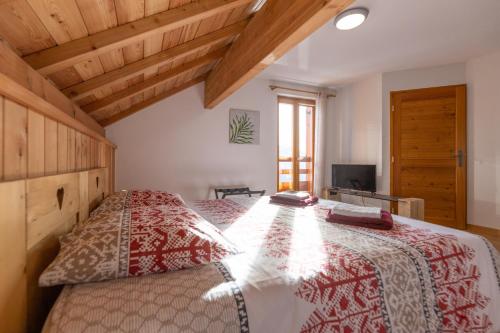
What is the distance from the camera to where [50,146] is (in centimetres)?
120

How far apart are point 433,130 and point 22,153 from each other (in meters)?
4.44

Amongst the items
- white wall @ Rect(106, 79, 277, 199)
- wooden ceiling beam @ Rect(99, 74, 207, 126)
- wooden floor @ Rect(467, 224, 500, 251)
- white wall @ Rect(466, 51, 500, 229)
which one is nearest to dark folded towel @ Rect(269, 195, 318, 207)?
white wall @ Rect(106, 79, 277, 199)

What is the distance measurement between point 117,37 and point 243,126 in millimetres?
2736

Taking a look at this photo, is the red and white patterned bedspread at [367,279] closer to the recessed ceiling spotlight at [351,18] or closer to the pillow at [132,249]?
the pillow at [132,249]

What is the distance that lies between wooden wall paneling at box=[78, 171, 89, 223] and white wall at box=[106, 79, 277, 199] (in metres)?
1.68

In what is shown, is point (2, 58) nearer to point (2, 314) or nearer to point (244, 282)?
point (2, 314)

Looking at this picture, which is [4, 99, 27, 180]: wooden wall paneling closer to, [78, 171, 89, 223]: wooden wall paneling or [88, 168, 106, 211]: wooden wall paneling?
[78, 171, 89, 223]: wooden wall paneling

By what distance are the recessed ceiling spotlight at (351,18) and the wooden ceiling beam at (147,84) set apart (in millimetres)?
1133

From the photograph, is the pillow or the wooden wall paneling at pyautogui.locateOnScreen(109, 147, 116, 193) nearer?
the pillow

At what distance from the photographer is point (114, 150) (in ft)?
10.7

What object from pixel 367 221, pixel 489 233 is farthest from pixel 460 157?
pixel 367 221

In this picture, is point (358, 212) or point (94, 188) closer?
point (358, 212)

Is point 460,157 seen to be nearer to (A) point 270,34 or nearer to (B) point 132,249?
(A) point 270,34

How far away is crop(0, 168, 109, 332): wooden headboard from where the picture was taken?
2.50ft
